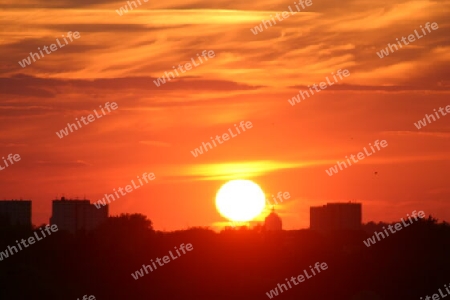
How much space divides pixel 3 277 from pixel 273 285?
50.8ft

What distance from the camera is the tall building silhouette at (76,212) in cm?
12875

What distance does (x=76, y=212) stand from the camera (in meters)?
131

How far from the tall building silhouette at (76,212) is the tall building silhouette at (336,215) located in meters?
28.9

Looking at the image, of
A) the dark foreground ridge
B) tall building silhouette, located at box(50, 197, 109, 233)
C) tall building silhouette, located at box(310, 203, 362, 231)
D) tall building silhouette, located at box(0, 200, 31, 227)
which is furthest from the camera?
tall building silhouette, located at box(310, 203, 362, 231)

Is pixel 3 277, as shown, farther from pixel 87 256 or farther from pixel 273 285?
pixel 273 285

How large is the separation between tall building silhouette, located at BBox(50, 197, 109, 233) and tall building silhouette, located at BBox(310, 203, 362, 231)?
28.9m

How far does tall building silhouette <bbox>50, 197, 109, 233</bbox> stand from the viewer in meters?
129
